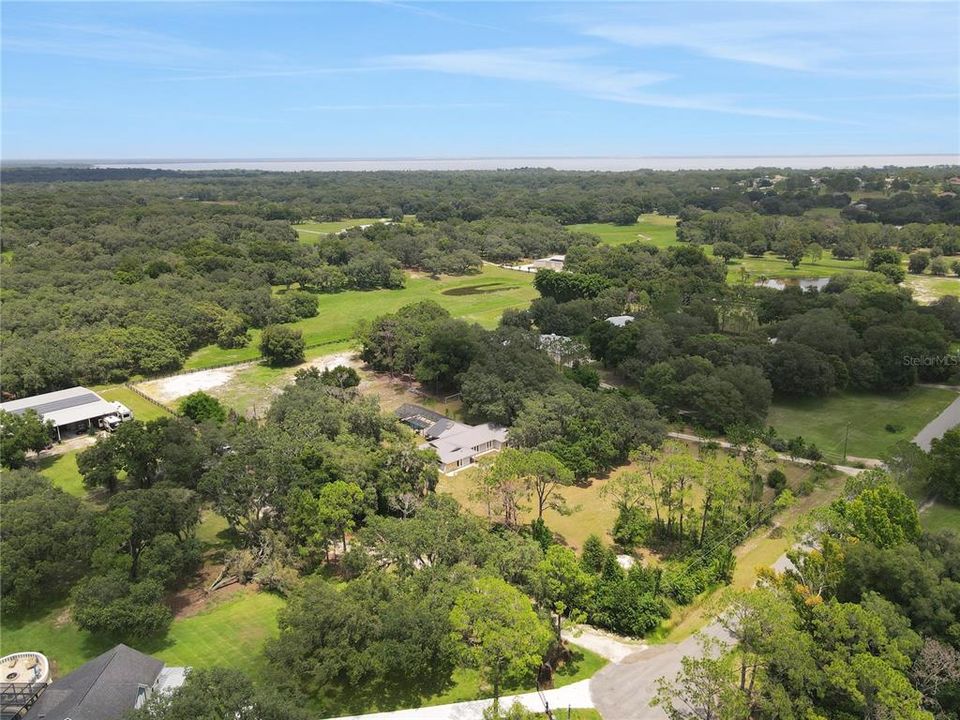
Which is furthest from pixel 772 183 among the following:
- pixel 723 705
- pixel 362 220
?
pixel 723 705

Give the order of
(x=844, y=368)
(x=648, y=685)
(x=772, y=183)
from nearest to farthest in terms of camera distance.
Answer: (x=648, y=685) < (x=844, y=368) < (x=772, y=183)

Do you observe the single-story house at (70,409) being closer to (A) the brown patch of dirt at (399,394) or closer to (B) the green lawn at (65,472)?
(B) the green lawn at (65,472)

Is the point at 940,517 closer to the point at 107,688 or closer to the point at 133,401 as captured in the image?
the point at 107,688

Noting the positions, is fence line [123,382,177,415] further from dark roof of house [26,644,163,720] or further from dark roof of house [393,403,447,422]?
dark roof of house [26,644,163,720]

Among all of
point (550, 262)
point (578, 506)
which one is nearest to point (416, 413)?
point (578, 506)

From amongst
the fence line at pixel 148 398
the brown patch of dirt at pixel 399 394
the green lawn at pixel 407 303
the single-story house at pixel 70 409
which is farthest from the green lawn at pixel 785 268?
the single-story house at pixel 70 409

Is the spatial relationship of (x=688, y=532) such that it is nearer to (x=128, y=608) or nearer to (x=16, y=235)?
(x=128, y=608)
